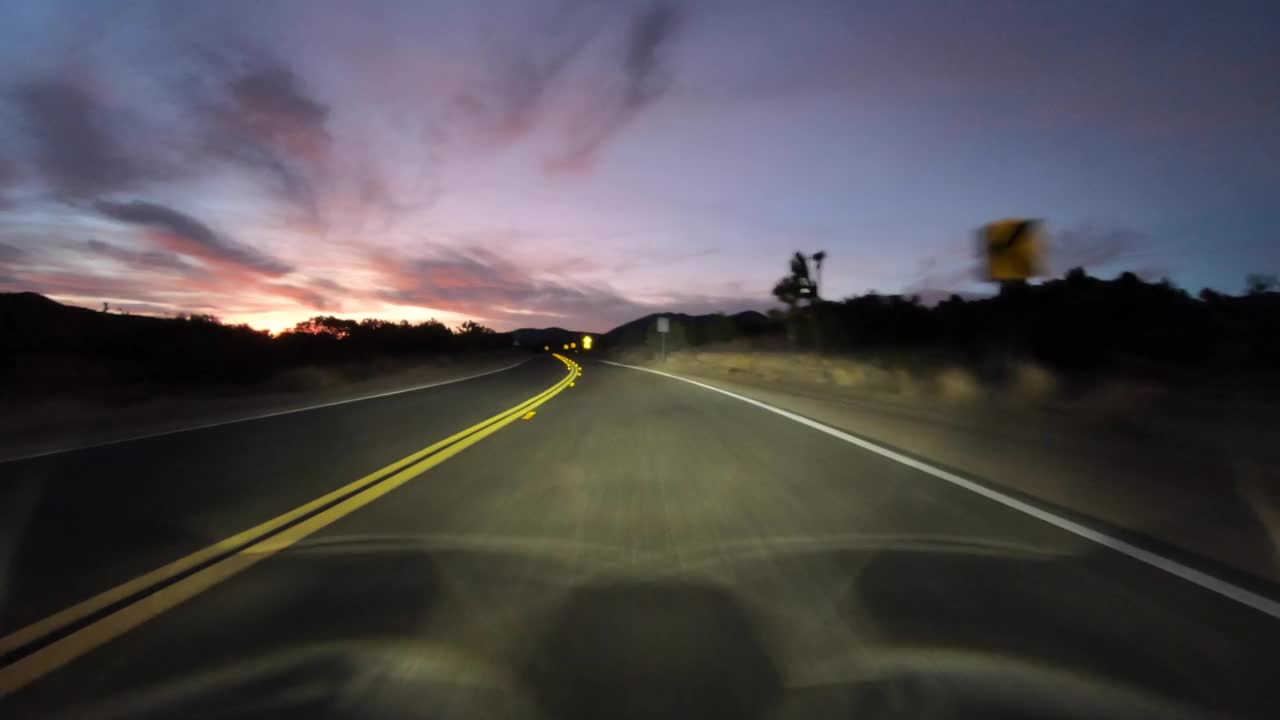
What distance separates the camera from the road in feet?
10.8

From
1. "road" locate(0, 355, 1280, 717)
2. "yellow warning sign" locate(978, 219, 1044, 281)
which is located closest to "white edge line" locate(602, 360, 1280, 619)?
"road" locate(0, 355, 1280, 717)

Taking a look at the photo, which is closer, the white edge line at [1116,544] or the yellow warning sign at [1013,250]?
the white edge line at [1116,544]

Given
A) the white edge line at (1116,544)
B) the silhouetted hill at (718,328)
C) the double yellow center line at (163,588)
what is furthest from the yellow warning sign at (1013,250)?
the silhouetted hill at (718,328)

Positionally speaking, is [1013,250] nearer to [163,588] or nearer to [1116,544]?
[1116,544]

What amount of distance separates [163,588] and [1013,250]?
8717 millimetres

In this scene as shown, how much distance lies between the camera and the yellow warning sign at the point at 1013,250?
8500mm

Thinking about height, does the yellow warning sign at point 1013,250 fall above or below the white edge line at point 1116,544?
above

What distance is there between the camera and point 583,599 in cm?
435

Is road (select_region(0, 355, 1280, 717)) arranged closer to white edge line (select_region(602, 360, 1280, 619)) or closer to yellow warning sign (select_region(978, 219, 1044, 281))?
white edge line (select_region(602, 360, 1280, 619))

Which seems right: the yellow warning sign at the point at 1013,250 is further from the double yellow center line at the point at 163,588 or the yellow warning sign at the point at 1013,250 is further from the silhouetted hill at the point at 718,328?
the silhouetted hill at the point at 718,328

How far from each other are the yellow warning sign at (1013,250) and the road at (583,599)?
2556 mm

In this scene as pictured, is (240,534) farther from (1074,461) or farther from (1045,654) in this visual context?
(1074,461)

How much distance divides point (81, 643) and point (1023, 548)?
5.78 metres

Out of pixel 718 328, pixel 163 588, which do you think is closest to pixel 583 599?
pixel 163 588
